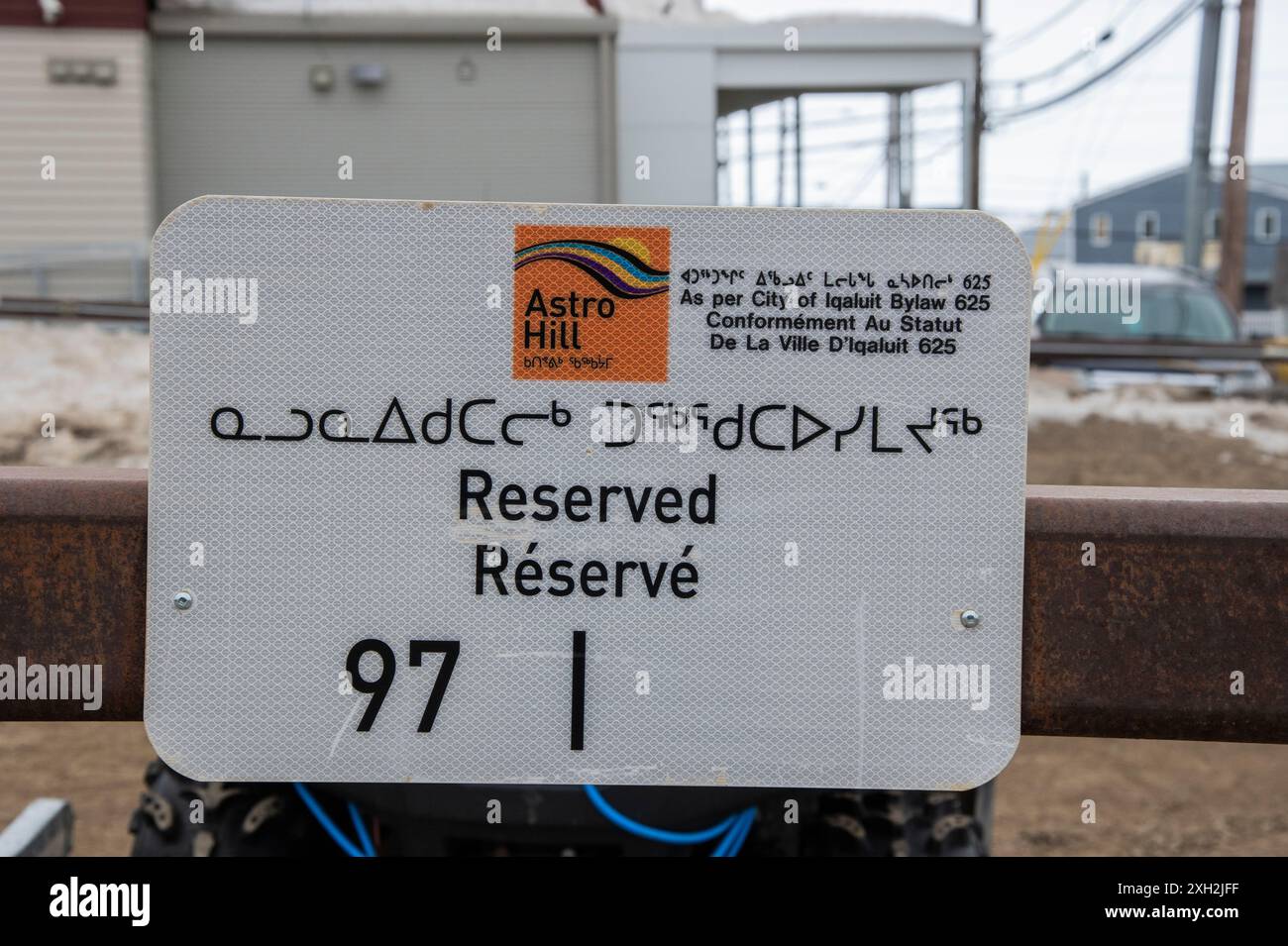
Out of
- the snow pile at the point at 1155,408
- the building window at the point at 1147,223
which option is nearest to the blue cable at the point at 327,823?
the snow pile at the point at 1155,408

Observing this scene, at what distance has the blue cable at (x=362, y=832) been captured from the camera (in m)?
2.27

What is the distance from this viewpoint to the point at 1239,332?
1603 cm

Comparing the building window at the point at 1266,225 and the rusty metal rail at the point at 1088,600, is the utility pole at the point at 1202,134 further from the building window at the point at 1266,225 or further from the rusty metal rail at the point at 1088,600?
the building window at the point at 1266,225

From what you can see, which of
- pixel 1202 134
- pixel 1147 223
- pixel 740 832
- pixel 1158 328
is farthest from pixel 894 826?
pixel 1147 223

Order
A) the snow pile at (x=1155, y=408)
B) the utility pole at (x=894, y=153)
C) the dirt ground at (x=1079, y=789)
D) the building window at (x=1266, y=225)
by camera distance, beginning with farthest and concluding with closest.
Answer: the building window at (x=1266, y=225), the utility pole at (x=894, y=153), the snow pile at (x=1155, y=408), the dirt ground at (x=1079, y=789)

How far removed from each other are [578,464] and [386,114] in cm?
1751

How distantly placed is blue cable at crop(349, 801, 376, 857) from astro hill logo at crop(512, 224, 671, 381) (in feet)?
3.10

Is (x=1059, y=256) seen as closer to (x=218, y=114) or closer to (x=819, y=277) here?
(x=218, y=114)

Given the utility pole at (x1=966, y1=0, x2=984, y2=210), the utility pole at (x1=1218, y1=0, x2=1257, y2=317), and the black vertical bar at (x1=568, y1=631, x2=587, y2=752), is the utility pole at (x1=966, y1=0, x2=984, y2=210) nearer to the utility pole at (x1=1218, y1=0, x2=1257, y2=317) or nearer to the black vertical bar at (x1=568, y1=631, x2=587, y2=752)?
the utility pole at (x1=1218, y1=0, x2=1257, y2=317)

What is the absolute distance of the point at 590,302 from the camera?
171 centimetres

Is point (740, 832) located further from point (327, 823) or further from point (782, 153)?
point (782, 153)

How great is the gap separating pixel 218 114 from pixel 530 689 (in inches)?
708

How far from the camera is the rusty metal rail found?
181 centimetres

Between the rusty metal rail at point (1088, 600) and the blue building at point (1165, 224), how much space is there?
5583cm
